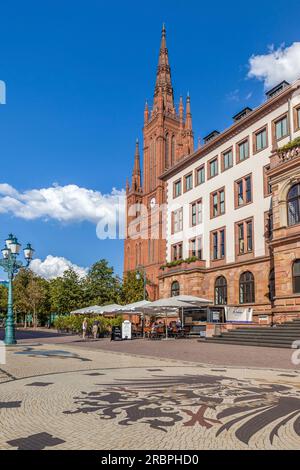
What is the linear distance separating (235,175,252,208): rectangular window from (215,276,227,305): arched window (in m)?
6.81

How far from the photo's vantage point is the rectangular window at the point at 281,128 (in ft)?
106

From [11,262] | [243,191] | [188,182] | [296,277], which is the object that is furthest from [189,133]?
[11,262]

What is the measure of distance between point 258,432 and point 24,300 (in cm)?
6660

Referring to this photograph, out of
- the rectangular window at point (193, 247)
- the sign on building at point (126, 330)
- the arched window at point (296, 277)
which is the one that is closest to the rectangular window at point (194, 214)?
the rectangular window at point (193, 247)

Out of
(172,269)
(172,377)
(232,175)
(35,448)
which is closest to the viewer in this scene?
(35,448)

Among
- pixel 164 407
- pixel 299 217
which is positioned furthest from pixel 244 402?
pixel 299 217

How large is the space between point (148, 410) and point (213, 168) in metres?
36.3

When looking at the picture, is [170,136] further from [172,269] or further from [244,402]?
[244,402]

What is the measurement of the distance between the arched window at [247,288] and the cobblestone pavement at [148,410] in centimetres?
2270

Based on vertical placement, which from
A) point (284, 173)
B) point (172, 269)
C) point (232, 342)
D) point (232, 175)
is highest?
point (232, 175)

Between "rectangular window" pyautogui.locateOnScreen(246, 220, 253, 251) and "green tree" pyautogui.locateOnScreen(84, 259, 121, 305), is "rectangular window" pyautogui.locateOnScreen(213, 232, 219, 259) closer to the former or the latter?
"rectangular window" pyautogui.locateOnScreen(246, 220, 253, 251)

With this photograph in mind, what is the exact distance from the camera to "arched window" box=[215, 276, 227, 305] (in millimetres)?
37969

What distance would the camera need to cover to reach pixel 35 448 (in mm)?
5051

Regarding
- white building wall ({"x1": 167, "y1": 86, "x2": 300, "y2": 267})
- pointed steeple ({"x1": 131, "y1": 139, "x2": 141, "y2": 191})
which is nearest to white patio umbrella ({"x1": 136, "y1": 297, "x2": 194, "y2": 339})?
white building wall ({"x1": 167, "y1": 86, "x2": 300, "y2": 267})
